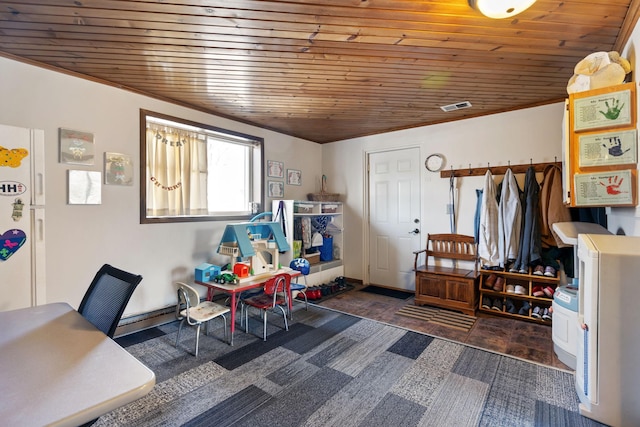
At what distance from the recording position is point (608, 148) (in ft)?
6.24

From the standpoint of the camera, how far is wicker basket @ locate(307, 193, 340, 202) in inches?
187

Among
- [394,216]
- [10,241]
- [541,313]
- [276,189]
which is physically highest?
[276,189]

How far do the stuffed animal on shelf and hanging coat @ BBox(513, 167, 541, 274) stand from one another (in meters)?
1.42

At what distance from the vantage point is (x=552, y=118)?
3.26 m

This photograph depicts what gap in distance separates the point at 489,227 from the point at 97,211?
406cm

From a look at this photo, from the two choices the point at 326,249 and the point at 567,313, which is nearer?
the point at 567,313

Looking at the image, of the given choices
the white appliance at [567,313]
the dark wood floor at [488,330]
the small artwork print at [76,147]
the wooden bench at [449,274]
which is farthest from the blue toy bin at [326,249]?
the small artwork print at [76,147]

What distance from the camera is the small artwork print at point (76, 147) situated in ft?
8.23

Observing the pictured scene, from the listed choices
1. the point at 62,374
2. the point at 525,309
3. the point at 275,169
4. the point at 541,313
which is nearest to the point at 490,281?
the point at 525,309

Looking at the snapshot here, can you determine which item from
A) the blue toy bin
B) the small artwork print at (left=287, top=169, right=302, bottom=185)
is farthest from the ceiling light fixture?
the blue toy bin

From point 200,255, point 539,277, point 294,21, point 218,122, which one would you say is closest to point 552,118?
point 539,277

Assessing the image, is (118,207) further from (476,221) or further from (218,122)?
(476,221)

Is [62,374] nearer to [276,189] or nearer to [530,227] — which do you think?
[276,189]

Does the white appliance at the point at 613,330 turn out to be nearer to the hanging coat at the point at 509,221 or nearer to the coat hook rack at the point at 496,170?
the hanging coat at the point at 509,221
